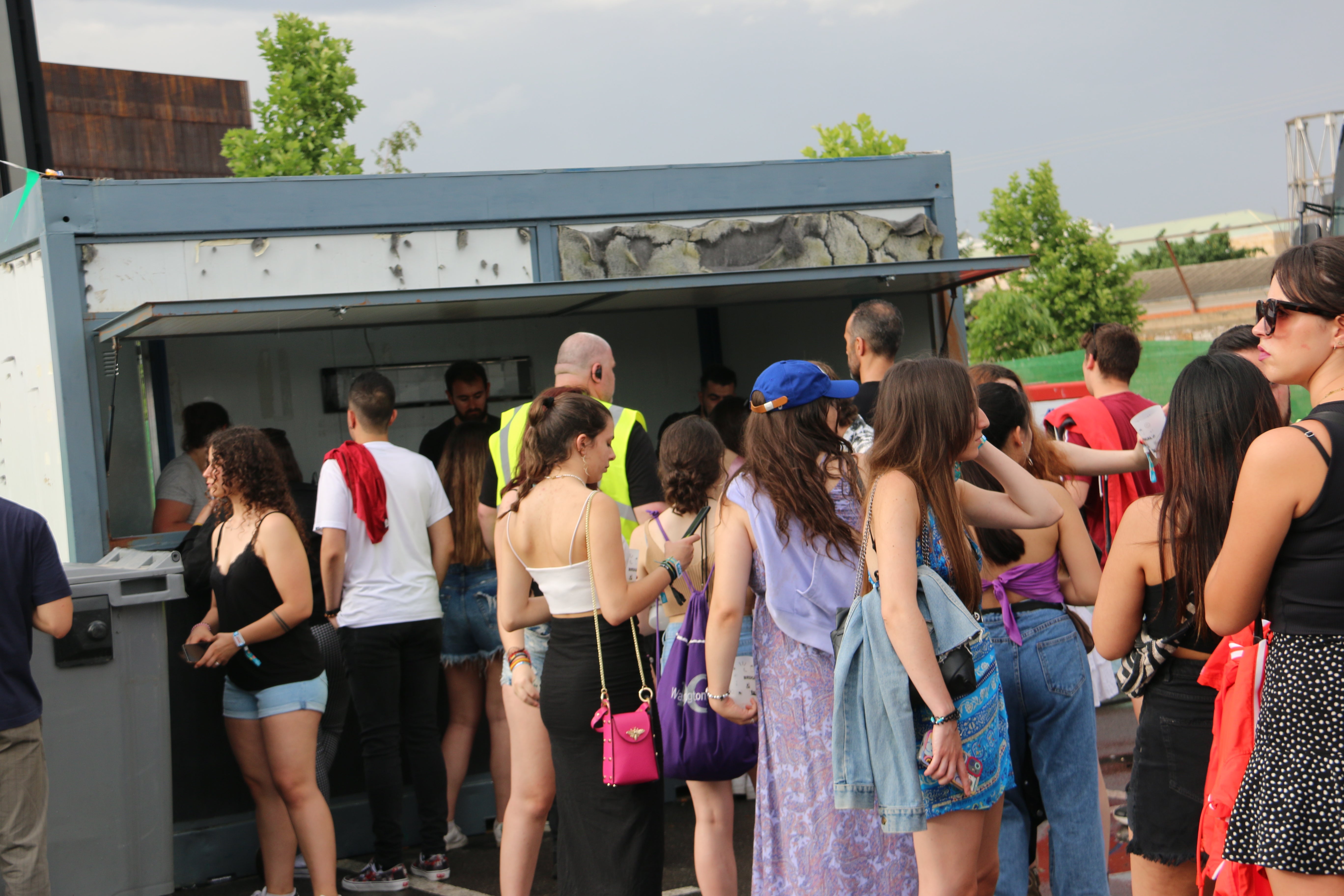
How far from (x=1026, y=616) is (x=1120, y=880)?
1.77 meters

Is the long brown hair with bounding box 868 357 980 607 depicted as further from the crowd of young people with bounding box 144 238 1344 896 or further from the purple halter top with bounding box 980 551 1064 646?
the purple halter top with bounding box 980 551 1064 646

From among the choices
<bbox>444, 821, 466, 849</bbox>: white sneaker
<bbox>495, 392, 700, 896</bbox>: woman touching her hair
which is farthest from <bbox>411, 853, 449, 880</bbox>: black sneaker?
<bbox>495, 392, 700, 896</bbox>: woman touching her hair

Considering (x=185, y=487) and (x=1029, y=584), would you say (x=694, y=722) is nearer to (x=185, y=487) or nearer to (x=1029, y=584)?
(x=1029, y=584)

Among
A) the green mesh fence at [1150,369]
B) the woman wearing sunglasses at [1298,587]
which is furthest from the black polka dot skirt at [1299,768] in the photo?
the green mesh fence at [1150,369]

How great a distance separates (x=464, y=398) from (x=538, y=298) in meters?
0.93

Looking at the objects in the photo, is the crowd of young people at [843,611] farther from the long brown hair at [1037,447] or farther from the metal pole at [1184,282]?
the metal pole at [1184,282]

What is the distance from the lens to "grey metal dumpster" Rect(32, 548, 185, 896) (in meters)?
4.28

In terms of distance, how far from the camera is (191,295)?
6.32 metres

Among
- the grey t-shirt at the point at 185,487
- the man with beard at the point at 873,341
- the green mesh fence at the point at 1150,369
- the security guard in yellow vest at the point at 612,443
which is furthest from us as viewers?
the green mesh fence at the point at 1150,369

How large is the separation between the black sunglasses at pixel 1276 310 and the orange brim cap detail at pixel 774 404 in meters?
1.29

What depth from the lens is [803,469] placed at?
333cm

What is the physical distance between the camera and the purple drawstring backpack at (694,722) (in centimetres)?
374

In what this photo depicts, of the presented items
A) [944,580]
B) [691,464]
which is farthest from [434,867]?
[944,580]

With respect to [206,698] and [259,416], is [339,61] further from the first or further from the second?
[206,698]
